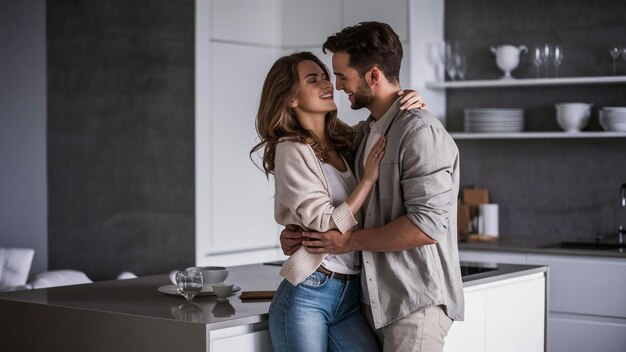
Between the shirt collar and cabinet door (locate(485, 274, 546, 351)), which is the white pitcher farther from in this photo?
the shirt collar

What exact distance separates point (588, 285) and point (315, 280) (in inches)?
102

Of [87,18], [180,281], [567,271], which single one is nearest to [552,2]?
[567,271]

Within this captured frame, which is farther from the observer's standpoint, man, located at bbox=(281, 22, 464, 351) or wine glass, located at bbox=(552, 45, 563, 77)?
wine glass, located at bbox=(552, 45, 563, 77)

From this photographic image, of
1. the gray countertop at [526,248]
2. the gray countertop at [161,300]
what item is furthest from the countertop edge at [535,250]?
the gray countertop at [161,300]

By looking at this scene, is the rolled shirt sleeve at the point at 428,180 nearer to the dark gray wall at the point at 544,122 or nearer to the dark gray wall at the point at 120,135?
the dark gray wall at the point at 544,122

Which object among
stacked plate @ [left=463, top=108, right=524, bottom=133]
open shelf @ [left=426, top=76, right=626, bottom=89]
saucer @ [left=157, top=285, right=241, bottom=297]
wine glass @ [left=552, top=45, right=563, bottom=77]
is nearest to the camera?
saucer @ [left=157, top=285, right=241, bottom=297]

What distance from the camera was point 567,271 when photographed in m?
4.68

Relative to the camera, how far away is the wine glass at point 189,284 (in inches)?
106

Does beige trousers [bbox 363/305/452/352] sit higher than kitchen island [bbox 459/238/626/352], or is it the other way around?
beige trousers [bbox 363/305/452/352]

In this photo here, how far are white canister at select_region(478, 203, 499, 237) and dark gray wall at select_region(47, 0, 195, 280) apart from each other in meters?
1.70

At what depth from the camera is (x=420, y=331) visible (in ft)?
7.79

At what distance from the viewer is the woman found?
242 centimetres

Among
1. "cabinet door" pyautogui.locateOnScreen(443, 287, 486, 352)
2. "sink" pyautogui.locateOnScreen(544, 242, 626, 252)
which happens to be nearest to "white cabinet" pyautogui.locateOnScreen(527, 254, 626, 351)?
"sink" pyautogui.locateOnScreen(544, 242, 626, 252)

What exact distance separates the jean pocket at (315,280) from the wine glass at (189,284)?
41 cm
